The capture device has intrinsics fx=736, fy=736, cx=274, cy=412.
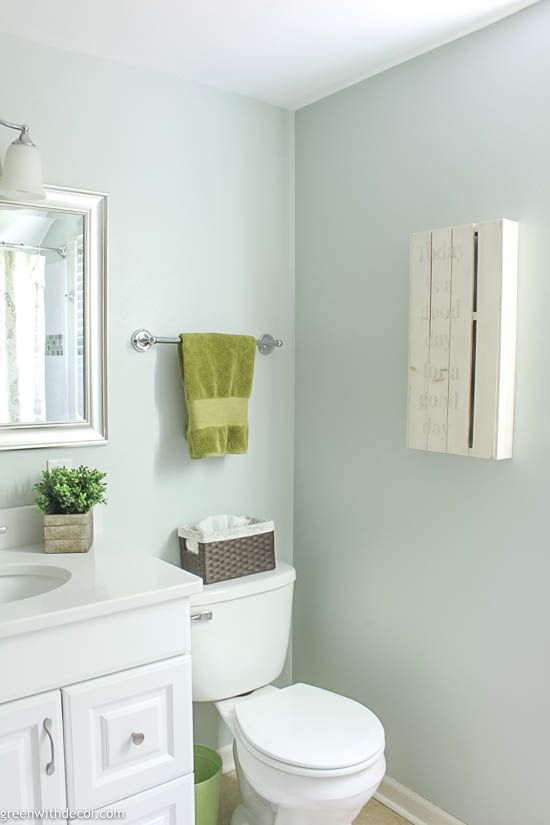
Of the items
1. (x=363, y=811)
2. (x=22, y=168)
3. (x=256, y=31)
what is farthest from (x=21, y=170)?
(x=363, y=811)

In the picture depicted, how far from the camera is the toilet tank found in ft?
6.93

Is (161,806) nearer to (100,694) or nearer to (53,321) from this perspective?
(100,694)

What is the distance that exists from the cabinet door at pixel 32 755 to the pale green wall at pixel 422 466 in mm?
1074

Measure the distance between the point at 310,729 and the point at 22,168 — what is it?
1581mm

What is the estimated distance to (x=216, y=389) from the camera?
2285 mm

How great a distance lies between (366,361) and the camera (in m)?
2.29

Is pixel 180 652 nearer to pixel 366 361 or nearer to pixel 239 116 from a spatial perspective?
pixel 366 361

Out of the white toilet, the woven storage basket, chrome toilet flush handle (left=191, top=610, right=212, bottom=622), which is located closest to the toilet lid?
the white toilet

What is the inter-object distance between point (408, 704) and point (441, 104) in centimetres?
172

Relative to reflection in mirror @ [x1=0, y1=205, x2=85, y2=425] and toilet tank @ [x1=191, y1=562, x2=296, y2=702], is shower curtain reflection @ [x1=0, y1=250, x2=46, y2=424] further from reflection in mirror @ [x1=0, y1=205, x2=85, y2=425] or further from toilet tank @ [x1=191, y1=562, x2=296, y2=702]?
toilet tank @ [x1=191, y1=562, x2=296, y2=702]

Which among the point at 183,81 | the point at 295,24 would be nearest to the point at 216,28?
the point at 295,24

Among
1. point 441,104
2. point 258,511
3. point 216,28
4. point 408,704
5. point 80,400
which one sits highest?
point 216,28

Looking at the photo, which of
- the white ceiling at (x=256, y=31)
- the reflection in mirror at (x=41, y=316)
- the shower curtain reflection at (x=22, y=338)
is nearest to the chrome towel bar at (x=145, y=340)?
the reflection in mirror at (x=41, y=316)

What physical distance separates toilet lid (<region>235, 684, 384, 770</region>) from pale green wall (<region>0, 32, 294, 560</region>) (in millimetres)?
564
